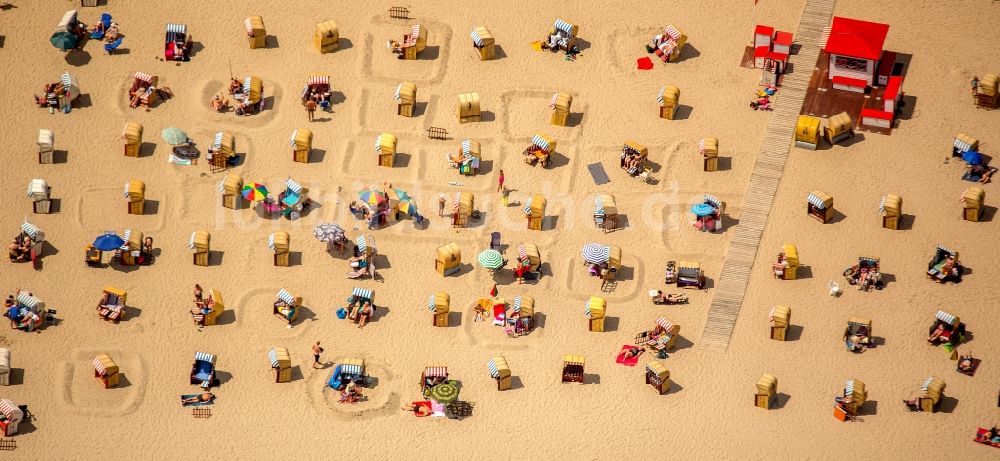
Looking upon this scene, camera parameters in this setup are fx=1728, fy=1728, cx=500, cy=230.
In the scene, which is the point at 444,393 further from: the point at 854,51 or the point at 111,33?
the point at 854,51

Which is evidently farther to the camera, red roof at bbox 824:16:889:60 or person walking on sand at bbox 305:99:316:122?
red roof at bbox 824:16:889:60

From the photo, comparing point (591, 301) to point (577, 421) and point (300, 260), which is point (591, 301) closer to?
point (577, 421)

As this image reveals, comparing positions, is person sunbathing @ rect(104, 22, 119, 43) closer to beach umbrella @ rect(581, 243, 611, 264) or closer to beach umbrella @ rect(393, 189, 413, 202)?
beach umbrella @ rect(393, 189, 413, 202)

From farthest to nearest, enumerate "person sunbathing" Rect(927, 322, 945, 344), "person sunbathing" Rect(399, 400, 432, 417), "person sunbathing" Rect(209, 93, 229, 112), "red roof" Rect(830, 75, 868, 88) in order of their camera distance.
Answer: "red roof" Rect(830, 75, 868, 88)
"person sunbathing" Rect(209, 93, 229, 112)
"person sunbathing" Rect(927, 322, 945, 344)
"person sunbathing" Rect(399, 400, 432, 417)

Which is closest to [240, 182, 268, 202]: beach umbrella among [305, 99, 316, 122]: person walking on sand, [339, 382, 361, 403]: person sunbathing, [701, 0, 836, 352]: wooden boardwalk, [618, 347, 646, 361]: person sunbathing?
[305, 99, 316, 122]: person walking on sand

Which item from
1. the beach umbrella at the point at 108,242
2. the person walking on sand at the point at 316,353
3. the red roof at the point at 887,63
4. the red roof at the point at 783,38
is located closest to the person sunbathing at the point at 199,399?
the person walking on sand at the point at 316,353

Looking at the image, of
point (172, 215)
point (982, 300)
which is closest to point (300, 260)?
point (172, 215)

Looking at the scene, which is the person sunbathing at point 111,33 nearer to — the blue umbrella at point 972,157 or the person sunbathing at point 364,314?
the person sunbathing at point 364,314
